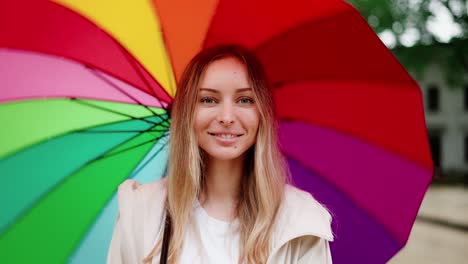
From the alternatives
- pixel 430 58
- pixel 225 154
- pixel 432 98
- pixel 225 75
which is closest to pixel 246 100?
pixel 225 75

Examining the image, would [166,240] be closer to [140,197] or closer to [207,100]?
[140,197]

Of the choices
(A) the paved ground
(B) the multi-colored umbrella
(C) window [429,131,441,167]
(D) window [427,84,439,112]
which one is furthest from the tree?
(C) window [429,131,441,167]

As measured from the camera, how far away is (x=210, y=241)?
246 centimetres

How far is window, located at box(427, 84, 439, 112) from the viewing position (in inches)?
1722

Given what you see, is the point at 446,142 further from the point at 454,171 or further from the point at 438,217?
the point at 438,217

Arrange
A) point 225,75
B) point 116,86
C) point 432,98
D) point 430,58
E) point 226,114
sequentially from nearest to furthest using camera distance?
point 226,114 → point 225,75 → point 116,86 → point 430,58 → point 432,98

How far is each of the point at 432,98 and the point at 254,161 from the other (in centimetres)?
4395

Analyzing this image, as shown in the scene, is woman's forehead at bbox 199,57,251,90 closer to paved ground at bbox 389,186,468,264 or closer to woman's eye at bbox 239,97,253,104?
woman's eye at bbox 239,97,253,104

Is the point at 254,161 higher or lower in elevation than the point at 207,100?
lower

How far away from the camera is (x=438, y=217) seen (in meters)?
17.6

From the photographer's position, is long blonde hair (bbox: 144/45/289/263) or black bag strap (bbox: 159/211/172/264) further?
long blonde hair (bbox: 144/45/289/263)

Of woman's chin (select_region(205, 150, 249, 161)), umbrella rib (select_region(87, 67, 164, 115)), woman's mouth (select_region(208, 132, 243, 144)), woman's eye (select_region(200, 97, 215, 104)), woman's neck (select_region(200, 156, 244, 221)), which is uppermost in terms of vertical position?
umbrella rib (select_region(87, 67, 164, 115))

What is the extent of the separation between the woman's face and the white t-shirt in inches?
11.2

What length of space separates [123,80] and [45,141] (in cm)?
43
